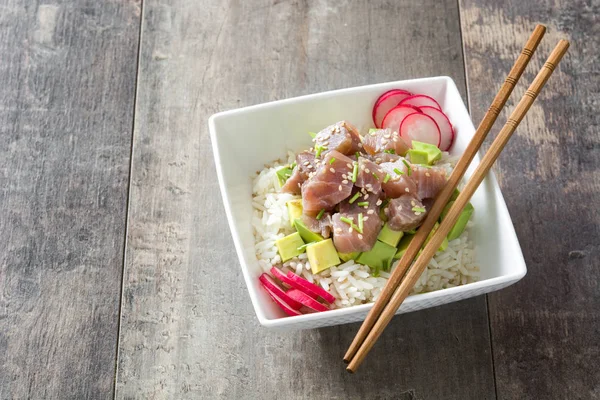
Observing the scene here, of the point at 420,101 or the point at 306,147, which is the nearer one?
the point at 420,101

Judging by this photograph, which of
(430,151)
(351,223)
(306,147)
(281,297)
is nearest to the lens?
(351,223)

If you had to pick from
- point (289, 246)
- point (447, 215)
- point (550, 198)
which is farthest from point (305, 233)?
point (550, 198)

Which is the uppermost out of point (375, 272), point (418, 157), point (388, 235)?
point (418, 157)

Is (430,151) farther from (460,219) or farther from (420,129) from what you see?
(460,219)

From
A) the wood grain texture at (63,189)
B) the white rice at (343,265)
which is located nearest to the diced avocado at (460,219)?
the white rice at (343,265)

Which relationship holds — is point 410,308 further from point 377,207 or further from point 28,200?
point 28,200

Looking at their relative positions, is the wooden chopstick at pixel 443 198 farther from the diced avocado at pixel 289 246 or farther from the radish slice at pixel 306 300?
the diced avocado at pixel 289 246
